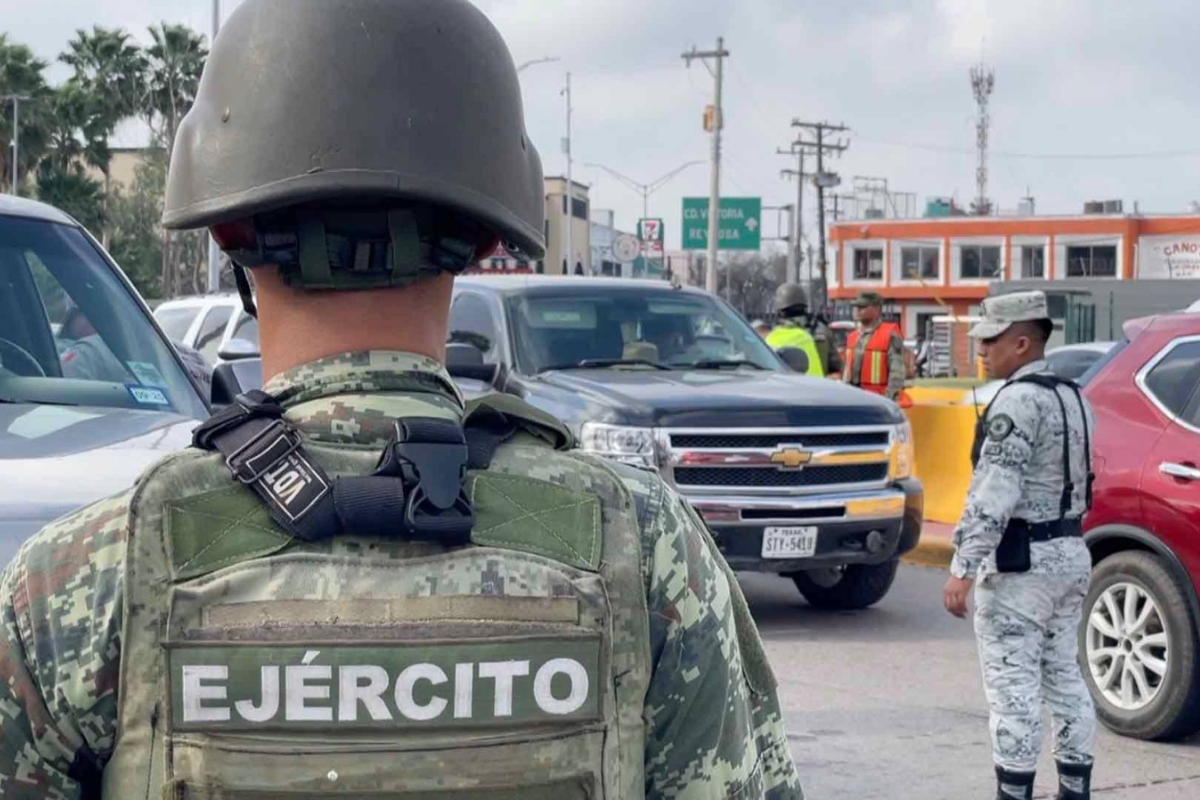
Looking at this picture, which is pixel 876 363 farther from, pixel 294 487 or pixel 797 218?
pixel 797 218

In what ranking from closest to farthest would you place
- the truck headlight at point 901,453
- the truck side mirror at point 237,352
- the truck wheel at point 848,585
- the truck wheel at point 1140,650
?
the truck side mirror at point 237,352
the truck wheel at point 1140,650
the truck headlight at point 901,453
the truck wheel at point 848,585

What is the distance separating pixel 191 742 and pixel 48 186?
44503mm

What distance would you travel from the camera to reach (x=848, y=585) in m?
10.2

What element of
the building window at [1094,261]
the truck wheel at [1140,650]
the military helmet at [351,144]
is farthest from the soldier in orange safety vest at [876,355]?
the building window at [1094,261]

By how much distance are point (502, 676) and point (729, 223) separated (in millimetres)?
46616

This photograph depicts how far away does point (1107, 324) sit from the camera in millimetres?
45438

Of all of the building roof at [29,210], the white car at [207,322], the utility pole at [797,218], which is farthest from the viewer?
the utility pole at [797,218]

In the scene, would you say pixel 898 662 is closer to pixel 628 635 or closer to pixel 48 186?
pixel 628 635

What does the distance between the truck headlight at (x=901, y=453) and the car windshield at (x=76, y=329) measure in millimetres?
5587

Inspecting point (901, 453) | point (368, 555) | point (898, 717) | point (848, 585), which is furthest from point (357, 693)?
point (848, 585)

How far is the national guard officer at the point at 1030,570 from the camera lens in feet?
18.9

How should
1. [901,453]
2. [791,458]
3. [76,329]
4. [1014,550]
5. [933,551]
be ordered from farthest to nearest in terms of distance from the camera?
[933,551], [901,453], [791,458], [1014,550], [76,329]

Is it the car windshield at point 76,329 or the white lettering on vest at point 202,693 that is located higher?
the car windshield at point 76,329

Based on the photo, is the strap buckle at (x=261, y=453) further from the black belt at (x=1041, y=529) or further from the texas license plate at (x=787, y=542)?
the texas license plate at (x=787, y=542)
